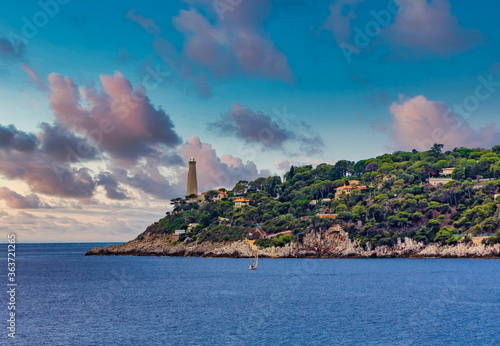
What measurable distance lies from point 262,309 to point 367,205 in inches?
3906

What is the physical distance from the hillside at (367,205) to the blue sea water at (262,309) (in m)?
37.6

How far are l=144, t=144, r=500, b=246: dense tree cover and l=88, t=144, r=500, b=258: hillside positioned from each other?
0.79 feet

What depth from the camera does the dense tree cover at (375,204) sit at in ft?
401

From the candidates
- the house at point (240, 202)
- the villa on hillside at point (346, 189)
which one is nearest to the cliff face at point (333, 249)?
the house at point (240, 202)

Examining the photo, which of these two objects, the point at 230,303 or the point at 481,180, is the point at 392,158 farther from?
the point at 230,303

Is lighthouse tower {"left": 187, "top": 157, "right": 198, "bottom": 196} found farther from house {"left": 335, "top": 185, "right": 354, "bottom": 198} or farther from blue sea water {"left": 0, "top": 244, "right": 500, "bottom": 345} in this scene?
blue sea water {"left": 0, "top": 244, "right": 500, "bottom": 345}

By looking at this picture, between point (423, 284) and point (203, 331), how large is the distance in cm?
4039

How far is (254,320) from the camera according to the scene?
4400 cm

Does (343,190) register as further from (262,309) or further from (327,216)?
(262,309)

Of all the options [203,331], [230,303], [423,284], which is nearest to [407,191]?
[423,284]

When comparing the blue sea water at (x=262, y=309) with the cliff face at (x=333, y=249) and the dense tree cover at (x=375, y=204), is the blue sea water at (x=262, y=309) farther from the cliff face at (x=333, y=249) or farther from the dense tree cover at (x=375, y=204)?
the dense tree cover at (x=375, y=204)

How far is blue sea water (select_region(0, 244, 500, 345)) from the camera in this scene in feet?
123

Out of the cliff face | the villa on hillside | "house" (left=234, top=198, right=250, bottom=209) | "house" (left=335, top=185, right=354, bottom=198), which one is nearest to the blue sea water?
the cliff face
